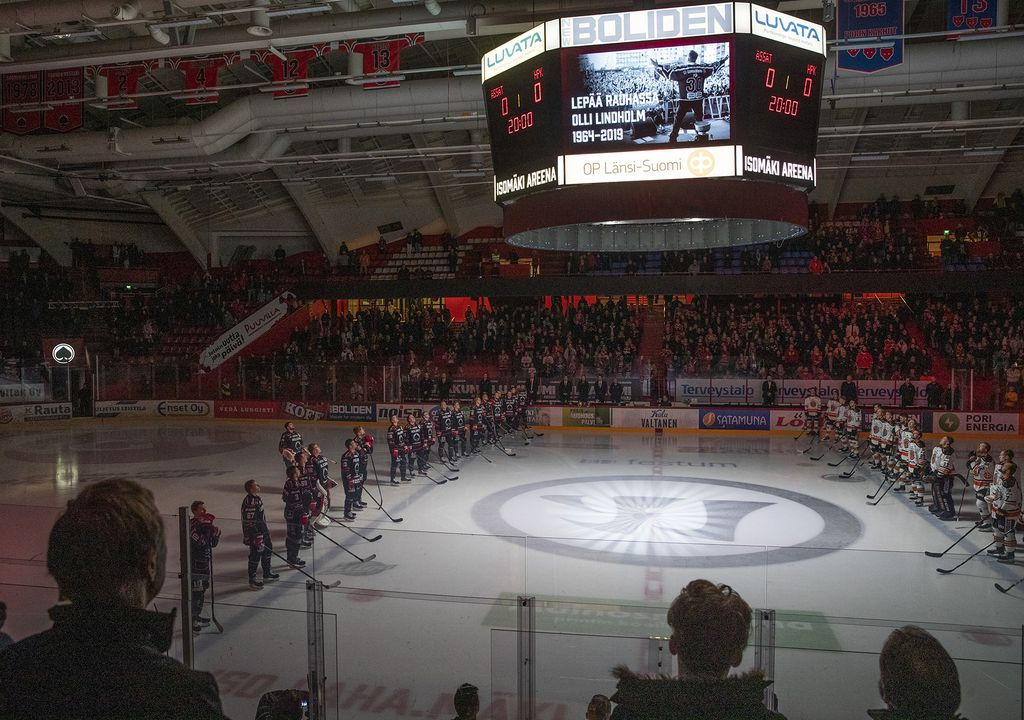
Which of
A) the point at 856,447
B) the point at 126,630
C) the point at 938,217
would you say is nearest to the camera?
the point at 126,630

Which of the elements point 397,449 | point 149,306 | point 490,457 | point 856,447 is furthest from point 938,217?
point 149,306

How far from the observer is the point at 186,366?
29.5m

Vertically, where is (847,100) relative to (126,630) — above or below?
above

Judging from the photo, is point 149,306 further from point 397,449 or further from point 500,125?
point 500,125

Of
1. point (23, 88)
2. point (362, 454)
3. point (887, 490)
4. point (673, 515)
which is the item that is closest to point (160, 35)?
point (23, 88)

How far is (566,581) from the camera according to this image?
8.90 m

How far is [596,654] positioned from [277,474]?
47.3ft

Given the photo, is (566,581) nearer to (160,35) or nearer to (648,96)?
(648,96)

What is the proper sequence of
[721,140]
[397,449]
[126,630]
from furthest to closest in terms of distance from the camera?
[397,449], [721,140], [126,630]

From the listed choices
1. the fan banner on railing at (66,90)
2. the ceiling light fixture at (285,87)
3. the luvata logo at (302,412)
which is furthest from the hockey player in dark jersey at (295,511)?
the luvata logo at (302,412)

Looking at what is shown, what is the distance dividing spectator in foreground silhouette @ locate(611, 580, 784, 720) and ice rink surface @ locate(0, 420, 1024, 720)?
3.16 metres

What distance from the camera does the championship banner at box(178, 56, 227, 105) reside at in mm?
16984

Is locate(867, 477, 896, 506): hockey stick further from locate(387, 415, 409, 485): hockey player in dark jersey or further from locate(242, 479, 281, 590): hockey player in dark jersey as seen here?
locate(242, 479, 281, 590): hockey player in dark jersey

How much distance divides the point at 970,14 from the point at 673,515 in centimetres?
986
